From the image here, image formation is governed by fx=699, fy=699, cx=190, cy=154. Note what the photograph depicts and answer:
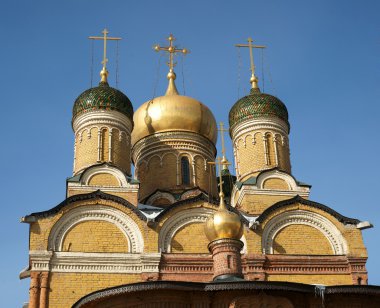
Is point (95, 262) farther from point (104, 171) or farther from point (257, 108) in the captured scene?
point (257, 108)

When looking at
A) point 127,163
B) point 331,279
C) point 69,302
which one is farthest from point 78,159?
point 331,279

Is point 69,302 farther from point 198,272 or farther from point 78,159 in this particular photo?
point 78,159

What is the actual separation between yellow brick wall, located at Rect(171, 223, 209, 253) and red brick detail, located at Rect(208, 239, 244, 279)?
3.56 m

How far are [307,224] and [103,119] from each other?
6.05 m

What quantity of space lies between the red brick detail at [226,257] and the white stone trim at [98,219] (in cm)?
373

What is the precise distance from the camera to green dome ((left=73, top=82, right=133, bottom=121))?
61.5 ft

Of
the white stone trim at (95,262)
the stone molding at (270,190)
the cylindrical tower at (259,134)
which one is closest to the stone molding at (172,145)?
the cylindrical tower at (259,134)

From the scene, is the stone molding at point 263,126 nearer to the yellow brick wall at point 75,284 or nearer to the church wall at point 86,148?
the church wall at point 86,148

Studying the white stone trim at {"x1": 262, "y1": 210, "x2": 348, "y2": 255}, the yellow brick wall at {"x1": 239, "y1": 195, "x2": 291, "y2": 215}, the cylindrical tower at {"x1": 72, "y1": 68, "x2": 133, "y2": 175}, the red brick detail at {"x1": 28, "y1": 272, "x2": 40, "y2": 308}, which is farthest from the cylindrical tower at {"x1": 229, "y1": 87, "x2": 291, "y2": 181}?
the red brick detail at {"x1": 28, "y1": 272, "x2": 40, "y2": 308}

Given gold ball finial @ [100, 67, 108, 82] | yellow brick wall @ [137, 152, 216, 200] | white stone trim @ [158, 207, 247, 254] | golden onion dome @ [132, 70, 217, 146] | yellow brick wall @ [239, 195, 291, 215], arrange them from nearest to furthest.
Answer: white stone trim @ [158, 207, 247, 254] → yellow brick wall @ [239, 195, 291, 215] → yellow brick wall @ [137, 152, 216, 200] → gold ball finial @ [100, 67, 108, 82] → golden onion dome @ [132, 70, 217, 146]

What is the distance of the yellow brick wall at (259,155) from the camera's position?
18.7 meters

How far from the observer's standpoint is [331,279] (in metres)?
15.7

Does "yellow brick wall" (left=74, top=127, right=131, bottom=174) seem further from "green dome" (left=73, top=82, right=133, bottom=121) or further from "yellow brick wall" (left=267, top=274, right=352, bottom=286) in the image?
"yellow brick wall" (left=267, top=274, right=352, bottom=286)

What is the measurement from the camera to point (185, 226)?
16.2 meters
